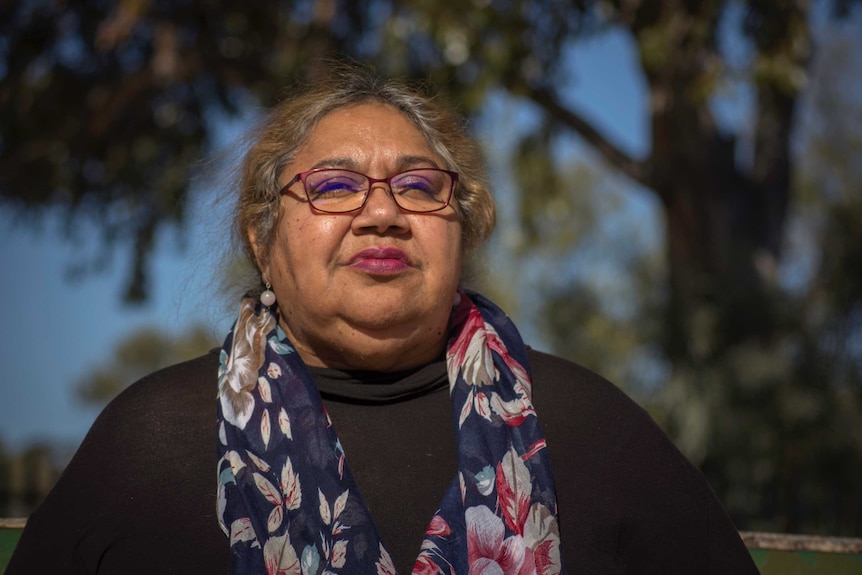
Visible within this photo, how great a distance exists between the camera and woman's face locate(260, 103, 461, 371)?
2271mm

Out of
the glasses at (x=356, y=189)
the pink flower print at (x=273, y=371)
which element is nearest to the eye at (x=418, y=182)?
the glasses at (x=356, y=189)

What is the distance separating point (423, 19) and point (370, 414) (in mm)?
4176

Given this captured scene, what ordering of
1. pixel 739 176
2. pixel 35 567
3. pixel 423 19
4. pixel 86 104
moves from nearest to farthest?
pixel 35 567
pixel 423 19
pixel 86 104
pixel 739 176

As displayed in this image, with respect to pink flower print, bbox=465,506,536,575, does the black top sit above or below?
above

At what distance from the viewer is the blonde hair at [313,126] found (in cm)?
247

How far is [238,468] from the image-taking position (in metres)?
2.17

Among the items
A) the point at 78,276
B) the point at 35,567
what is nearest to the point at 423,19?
the point at 35,567

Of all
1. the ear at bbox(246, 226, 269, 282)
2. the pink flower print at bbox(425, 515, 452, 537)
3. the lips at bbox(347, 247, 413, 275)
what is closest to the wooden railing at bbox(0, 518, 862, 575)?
the pink flower print at bbox(425, 515, 452, 537)

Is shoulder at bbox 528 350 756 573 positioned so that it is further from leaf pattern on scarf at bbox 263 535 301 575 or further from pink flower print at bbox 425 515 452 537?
leaf pattern on scarf at bbox 263 535 301 575

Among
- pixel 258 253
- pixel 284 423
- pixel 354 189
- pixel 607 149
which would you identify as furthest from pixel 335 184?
pixel 607 149

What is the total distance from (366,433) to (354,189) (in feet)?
1.96

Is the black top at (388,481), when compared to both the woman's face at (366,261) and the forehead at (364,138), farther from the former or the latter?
the forehead at (364,138)

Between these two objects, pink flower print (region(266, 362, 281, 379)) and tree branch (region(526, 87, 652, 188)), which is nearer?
pink flower print (region(266, 362, 281, 379))

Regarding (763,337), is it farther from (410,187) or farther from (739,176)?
(410,187)
